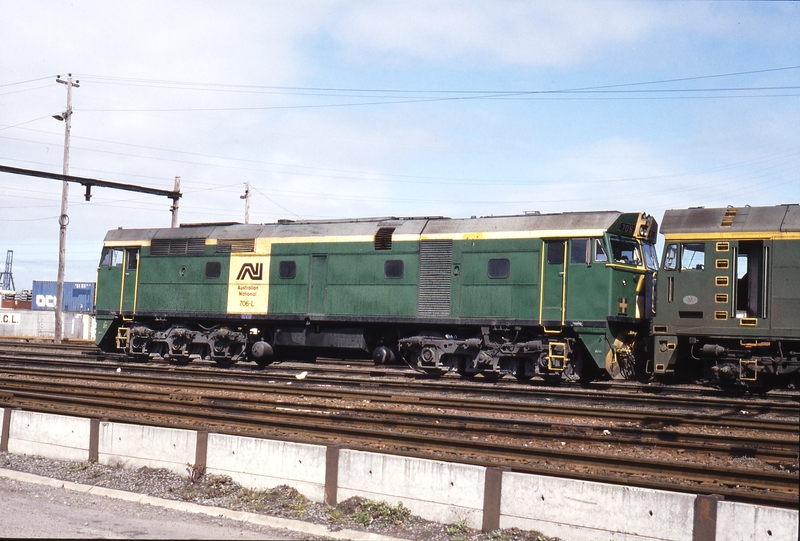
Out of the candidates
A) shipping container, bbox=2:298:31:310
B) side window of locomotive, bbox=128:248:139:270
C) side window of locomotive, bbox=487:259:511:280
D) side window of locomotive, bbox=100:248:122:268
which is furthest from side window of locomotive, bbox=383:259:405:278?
shipping container, bbox=2:298:31:310

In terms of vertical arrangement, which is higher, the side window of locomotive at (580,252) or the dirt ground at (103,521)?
the side window of locomotive at (580,252)

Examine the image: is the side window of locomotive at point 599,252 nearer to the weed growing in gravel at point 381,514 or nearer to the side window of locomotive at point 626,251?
the side window of locomotive at point 626,251

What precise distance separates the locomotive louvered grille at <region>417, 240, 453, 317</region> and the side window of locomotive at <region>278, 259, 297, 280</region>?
3.94 metres

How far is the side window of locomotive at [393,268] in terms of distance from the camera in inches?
819

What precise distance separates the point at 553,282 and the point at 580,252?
932mm

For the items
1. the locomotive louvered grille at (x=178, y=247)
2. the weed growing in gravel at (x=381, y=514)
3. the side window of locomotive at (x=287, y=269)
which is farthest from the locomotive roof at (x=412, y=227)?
the weed growing in gravel at (x=381, y=514)

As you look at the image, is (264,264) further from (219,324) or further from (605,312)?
(605,312)

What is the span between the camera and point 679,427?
1277cm

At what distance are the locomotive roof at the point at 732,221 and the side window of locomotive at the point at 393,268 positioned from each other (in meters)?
6.59

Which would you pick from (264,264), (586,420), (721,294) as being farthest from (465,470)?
(264,264)

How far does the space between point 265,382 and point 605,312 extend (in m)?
8.16

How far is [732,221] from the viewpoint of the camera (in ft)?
55.1

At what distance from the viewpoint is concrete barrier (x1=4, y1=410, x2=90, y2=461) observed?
1162 cm

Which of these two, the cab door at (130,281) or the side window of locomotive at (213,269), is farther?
the cab door at (130,281)
